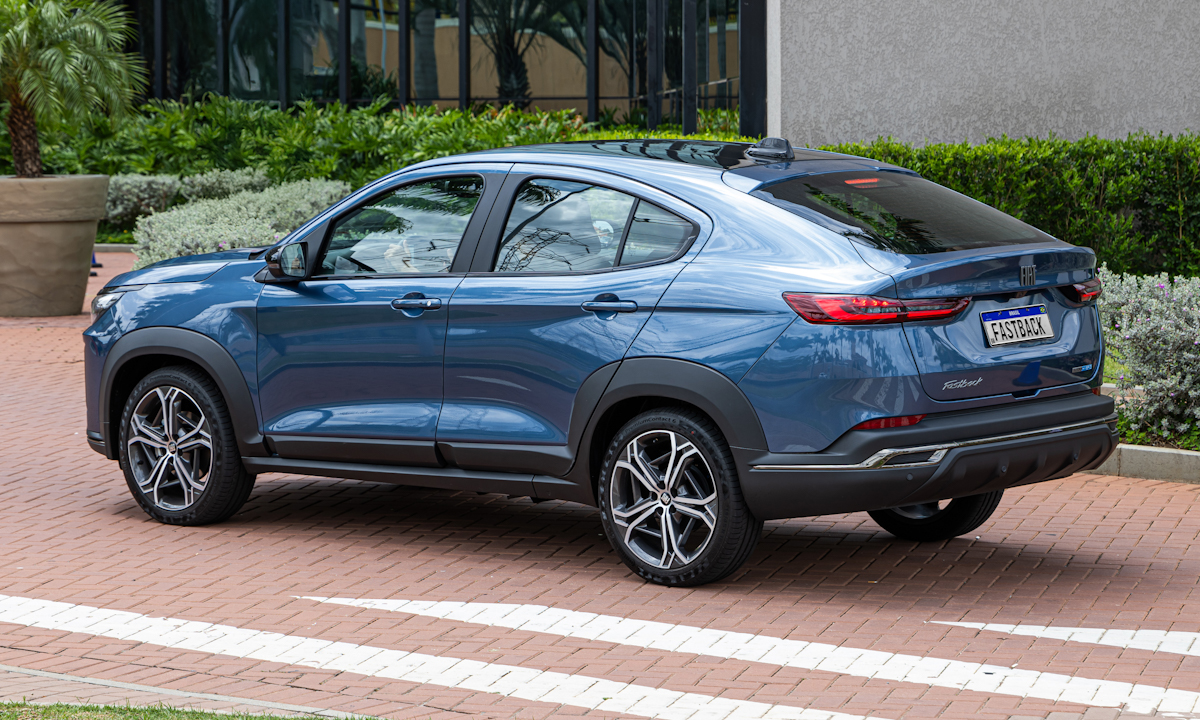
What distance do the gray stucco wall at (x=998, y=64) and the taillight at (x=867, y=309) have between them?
8.90 m

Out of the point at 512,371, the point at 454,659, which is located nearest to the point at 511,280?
the point at 512,371

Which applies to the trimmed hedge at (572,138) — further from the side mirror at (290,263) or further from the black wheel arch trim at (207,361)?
the black wheel arch trim at (207,361)

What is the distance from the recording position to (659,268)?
19.7 ft

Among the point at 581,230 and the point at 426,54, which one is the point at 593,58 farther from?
the point at 581,230

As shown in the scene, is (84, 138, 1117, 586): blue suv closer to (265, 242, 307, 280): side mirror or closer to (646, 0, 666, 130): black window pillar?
(265, 242, 307, 280): side mirror

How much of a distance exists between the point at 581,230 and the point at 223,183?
19.2 m

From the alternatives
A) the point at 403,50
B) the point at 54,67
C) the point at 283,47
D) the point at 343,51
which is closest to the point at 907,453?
the point at 54,67

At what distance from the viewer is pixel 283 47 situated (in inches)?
1132

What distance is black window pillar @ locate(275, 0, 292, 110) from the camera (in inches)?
1122

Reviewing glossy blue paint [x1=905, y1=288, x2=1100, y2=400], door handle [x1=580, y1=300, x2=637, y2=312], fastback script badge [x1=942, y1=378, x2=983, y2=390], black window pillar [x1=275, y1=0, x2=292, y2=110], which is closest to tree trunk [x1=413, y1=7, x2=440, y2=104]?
black window pillar [x1=275, y1=0, x2=292, y2=110]

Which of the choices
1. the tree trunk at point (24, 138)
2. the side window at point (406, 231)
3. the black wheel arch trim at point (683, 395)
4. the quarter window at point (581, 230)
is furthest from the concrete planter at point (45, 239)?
the black wheel arch trim at point (683, 395)

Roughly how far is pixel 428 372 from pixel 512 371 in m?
0.44

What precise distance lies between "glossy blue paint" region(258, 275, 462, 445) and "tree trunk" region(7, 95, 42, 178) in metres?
10.7

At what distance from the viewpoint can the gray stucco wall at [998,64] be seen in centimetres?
1395
